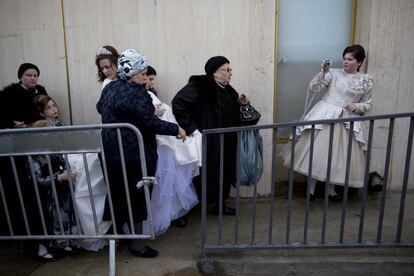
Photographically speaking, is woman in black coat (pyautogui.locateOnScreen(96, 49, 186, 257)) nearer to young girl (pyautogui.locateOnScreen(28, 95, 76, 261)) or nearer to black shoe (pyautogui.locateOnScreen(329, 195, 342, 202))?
young girl (pyautogui.locateOnScreen(28, 95, 76, 261))

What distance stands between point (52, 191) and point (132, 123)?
847mm

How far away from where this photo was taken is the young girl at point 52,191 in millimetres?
3086

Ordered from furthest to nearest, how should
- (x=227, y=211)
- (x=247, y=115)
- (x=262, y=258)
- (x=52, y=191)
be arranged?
(x=227, y=211), (x=247, y=115), (x=262, y=258), (x=52, y=191)

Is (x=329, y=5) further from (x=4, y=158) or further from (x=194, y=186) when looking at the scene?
(x=4, y=158)

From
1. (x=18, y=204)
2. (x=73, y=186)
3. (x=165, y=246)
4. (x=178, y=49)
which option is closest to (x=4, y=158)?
(x=18, y=204)

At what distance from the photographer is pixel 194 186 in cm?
389

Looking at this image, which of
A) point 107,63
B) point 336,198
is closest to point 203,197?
point 107,63

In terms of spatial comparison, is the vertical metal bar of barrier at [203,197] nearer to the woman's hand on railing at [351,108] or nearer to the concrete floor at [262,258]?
the concrete floor at [262,258]

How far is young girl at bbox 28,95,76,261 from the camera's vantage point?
309cm

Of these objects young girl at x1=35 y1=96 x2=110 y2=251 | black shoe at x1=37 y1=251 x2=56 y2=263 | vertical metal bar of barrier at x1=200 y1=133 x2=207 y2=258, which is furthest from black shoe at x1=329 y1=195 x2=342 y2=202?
black shoe at x1=37 y1=251 x2=56 y2=263

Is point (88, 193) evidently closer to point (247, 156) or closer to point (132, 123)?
point (132, 123)

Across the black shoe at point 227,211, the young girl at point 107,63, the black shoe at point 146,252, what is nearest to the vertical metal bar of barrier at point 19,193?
the black shoe at point 146,252

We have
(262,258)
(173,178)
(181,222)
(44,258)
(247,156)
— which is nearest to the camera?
(262,258)

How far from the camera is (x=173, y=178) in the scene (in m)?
3.47
